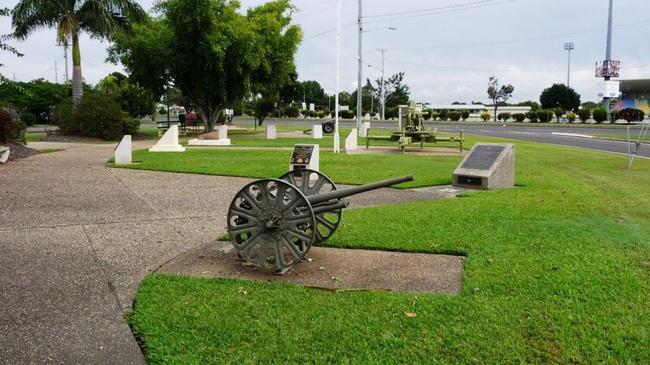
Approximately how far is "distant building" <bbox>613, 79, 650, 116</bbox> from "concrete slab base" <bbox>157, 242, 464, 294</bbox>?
73136 millimetres

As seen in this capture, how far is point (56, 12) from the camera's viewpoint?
25.7 m

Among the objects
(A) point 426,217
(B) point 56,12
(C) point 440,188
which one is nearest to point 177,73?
(B) point 56,12

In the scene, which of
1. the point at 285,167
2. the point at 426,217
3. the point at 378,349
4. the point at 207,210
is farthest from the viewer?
the point at 285,167

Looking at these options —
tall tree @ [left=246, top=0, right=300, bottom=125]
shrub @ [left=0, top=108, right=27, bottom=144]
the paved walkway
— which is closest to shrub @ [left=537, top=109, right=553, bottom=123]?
tall tree @ [left=246, top=0, right=300, bottom=125]

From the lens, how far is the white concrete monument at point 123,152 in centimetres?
1391

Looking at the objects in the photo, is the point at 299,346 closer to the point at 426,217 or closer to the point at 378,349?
the point at 378,349

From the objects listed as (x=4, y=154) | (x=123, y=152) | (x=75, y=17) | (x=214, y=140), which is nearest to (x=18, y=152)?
(x=4, y=154)

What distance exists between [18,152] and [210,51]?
12.3m

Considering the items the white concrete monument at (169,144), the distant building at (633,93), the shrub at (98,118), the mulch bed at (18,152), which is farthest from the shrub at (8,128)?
the distant building at (633,93)

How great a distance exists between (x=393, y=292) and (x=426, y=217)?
9.66 ft

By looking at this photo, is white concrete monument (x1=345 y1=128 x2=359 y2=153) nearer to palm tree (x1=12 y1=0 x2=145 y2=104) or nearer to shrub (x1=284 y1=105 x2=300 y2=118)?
palm tree (x1=12 y1=0 x2=145 y2=104)

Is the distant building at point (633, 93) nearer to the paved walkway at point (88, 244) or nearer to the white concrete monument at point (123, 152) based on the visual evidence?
the white concrete monument at point (123, 152)

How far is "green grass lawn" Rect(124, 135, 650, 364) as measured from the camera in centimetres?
341

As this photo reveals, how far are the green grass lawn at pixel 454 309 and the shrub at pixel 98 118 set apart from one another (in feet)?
66.5
